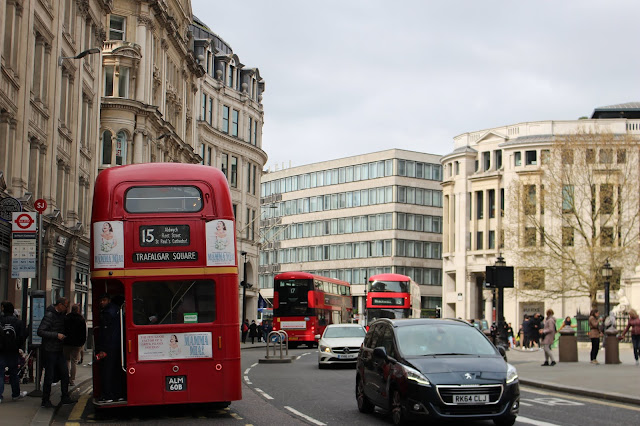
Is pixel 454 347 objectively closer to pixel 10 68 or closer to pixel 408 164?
pixel 10 68

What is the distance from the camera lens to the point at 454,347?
1466 centimetres

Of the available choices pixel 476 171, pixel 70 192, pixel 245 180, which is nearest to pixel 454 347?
pixel 70 192

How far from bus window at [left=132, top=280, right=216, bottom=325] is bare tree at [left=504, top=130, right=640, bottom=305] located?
141ft

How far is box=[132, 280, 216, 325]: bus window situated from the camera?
1522 cm

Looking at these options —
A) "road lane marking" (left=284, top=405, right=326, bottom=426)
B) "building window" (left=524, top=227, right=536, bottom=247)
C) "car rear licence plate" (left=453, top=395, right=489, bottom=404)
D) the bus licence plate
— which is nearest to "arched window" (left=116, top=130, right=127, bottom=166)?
"building window" (left=524, top=227, right=536, bottom=247)

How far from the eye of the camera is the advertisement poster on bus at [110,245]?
594 inches

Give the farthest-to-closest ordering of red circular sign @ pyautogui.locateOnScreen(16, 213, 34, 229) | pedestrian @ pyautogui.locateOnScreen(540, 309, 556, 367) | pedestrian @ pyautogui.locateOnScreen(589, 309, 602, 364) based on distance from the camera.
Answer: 1. pedestrian @ pyautogui.locateOnScreen(589, 309, 602, 364)
2. pedestrian @ pyautogui.locateOnScreen(540, 309, 556, 367)
3. red circular sign @ pyautogui.locateOnScreen(16, 213, 34, 229)

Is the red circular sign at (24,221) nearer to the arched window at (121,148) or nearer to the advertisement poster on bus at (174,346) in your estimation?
the advertisement poster on bus at (174,346)

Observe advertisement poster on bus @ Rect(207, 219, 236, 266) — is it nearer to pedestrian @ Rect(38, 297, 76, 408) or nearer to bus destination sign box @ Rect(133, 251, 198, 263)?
bus destination sign box @ Rect(133, 251, 198, 263)

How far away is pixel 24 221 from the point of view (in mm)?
18172

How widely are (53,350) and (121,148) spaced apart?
35.1 m

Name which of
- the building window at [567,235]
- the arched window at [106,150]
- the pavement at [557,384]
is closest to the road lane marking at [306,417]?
the pavement at [557,384]

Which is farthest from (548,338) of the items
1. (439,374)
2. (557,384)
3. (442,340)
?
(439,374)

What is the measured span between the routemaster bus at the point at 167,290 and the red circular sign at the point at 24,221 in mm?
3353
